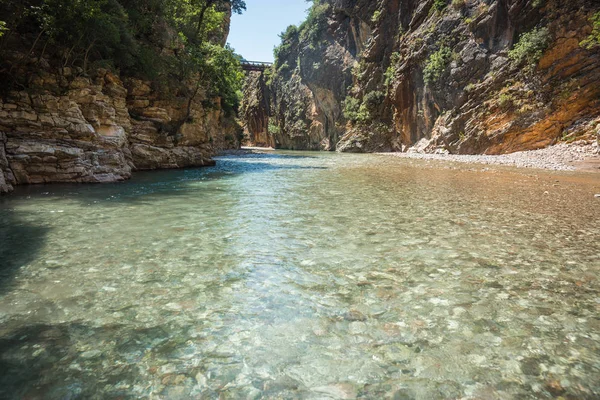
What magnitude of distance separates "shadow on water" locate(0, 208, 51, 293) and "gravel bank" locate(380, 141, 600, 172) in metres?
20.1

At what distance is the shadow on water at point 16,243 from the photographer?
364cm

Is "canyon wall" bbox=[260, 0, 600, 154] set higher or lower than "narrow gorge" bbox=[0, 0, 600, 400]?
higher

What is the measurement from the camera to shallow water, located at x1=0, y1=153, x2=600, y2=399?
2070 mm

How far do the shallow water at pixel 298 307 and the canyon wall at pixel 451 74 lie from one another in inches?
836

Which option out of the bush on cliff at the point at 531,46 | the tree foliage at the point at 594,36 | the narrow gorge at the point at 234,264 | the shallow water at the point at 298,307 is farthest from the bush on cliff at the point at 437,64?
the shallow water at the point at 298,307

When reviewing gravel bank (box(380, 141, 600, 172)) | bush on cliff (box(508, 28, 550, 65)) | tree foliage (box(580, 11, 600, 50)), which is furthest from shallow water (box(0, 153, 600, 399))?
bush on cliff (box(508, 28, 550, 65))

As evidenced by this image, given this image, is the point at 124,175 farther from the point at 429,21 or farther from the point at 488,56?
the point at 429,21

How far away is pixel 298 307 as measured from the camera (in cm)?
299

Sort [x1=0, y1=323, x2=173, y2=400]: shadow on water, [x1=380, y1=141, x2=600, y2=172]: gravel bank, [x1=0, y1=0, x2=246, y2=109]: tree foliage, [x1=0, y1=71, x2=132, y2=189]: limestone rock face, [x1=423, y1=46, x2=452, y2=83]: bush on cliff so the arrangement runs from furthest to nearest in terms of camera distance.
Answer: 1. [x1=423, y1=46, x2=452, y2=83]: bush on cliff
2. [x1=380, y1=141, x2=600, y2=172]: gravel bank
3. [x1=0, y1=0, x2=246, y2=109]: tree foliage
4. [x1=0, y1=71, x2=132, y2=189]: limestone rock face
5. [x1=0, y1=323, x2=173, y2=400]: shadow on water

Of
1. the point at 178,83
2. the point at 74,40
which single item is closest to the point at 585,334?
the point at 74,40

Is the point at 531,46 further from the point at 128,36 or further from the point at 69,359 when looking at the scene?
the point at 69,359

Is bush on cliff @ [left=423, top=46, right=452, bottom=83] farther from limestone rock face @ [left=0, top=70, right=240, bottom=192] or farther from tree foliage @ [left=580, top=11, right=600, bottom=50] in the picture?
limestone rock face @ [left=0, top=70, right=240, bottom=192]

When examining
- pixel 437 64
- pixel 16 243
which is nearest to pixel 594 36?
pixel 437 64

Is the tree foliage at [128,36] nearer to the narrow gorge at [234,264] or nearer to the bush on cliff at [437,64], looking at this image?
the narrow gorge at [234,264]
